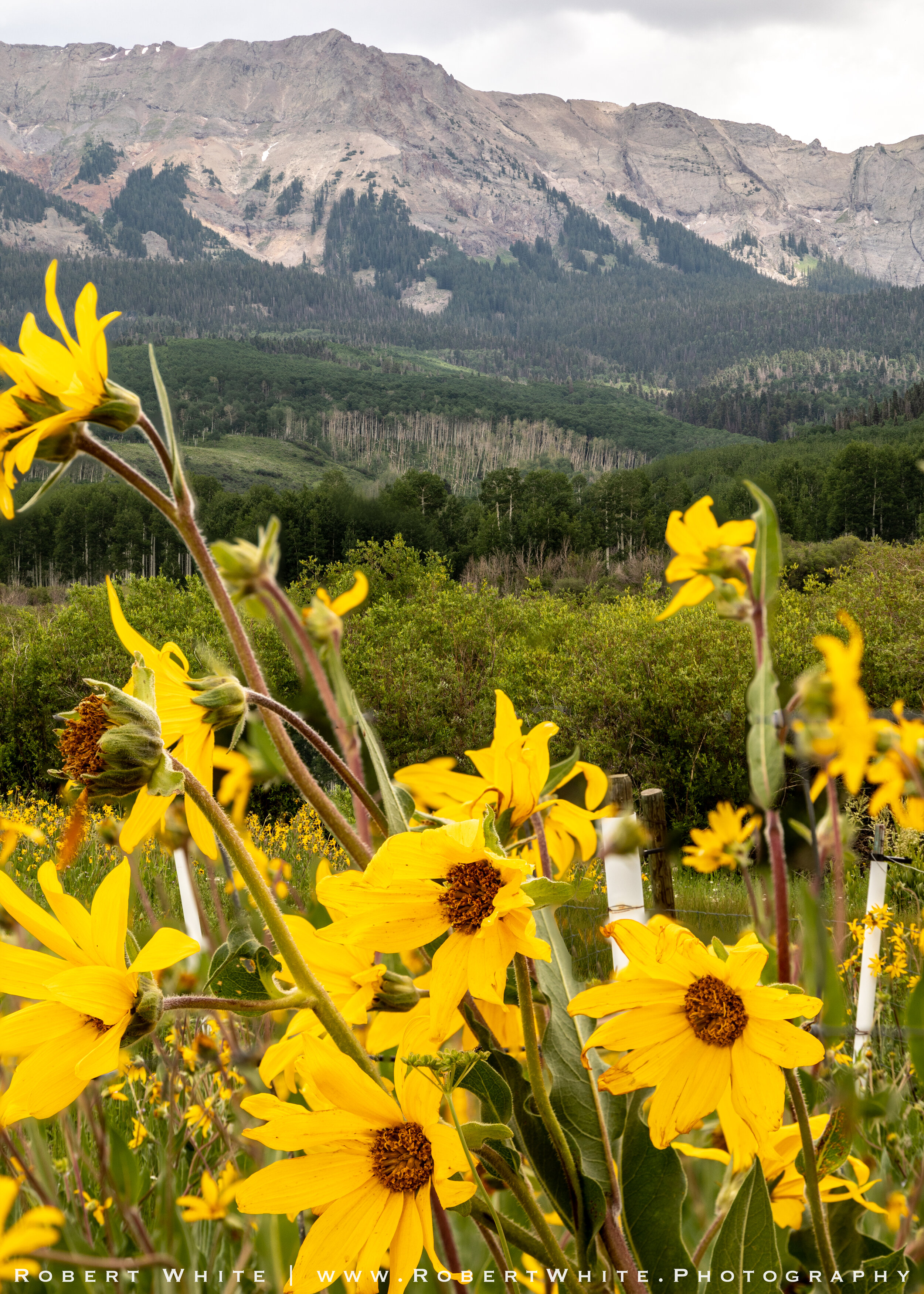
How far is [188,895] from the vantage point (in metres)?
1.07

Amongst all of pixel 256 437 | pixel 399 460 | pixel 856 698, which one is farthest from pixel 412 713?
pixel 256 437

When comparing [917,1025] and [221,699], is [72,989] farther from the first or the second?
[917,1025]

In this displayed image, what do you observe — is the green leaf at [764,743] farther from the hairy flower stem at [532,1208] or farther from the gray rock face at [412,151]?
the gray rock face at [412,151]

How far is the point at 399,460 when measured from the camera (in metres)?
63.8

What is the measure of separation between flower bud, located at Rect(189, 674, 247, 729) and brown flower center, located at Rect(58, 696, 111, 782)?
0.19 feet

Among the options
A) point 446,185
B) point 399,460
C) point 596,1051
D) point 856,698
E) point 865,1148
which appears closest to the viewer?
point 856,698

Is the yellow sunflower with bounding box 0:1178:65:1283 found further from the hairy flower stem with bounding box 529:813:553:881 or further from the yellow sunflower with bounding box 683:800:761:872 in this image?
the yellow sunflower with bounding box 683:800:761:872

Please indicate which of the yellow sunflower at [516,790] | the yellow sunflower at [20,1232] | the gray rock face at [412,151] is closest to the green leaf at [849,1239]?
the yellow sunflower at [516,790]

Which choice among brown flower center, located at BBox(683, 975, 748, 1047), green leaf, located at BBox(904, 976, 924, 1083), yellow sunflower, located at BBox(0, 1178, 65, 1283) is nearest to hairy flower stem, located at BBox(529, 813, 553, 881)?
brown flower center, located at BBox(683, 975, 748, 1047)

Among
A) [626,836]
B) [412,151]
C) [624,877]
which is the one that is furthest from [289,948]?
[412,151]

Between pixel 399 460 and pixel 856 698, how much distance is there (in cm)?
6537

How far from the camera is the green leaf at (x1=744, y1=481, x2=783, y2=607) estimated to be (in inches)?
15.3

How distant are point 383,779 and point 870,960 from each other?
1806mm

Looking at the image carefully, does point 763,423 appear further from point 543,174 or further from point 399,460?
point 543,174
